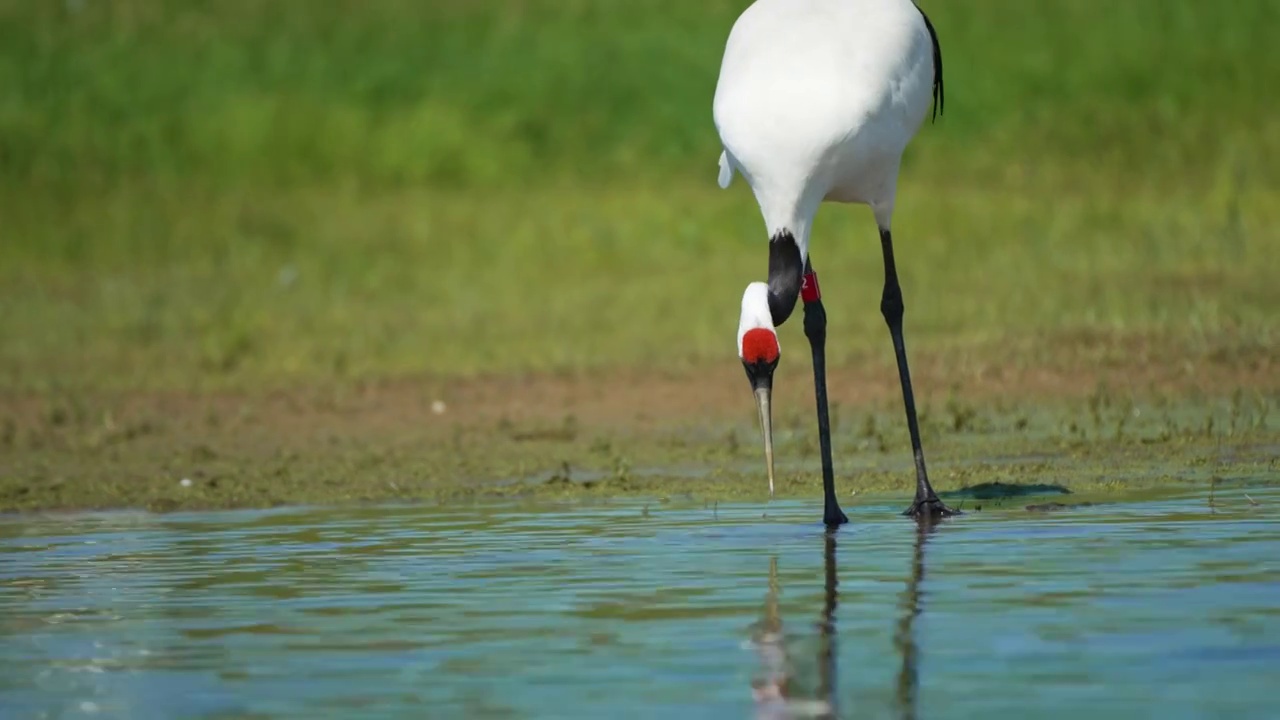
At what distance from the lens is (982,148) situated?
21.1m

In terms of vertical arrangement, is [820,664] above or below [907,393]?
below

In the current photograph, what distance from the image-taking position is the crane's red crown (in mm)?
7840

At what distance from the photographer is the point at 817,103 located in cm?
838

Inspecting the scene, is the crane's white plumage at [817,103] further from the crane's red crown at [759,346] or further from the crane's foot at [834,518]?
the crane's foot at [834,518]

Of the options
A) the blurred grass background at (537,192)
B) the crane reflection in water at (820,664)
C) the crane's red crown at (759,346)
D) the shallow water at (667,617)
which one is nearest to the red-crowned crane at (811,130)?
the crane's red crown at (759,346)

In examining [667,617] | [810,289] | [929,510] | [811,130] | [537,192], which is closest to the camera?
[667,617]

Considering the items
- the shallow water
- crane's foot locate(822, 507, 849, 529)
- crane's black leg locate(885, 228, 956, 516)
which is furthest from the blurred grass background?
the shallow water

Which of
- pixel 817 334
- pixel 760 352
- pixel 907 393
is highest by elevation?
Answer: pixel 817 334

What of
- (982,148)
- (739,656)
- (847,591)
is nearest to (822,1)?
(847,591)

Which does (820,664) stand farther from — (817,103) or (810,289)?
(810,289)

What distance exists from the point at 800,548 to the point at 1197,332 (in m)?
6.24

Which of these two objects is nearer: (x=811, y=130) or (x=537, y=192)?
(x=811, y=130)

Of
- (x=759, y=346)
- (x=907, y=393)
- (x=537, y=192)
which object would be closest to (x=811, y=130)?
(x=759, y=346)

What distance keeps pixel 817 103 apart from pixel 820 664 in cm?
371
